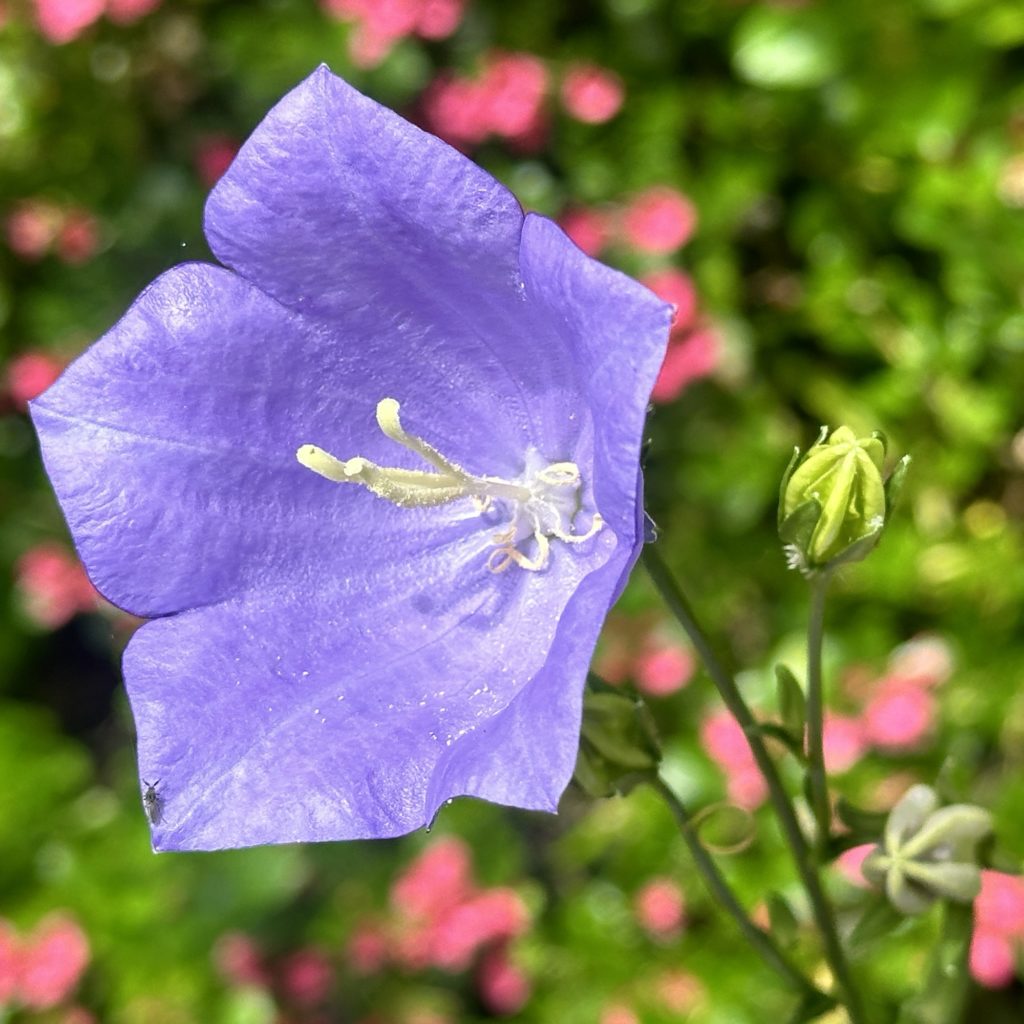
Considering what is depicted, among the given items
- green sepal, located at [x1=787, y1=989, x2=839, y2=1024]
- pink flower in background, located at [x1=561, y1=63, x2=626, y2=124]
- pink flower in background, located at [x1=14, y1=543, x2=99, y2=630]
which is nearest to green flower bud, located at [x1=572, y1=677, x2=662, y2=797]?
green sepal, located at [x1=787, y1=989, x2=839, y2=1024]

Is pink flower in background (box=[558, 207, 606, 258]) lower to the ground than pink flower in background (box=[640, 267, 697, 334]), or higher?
higher

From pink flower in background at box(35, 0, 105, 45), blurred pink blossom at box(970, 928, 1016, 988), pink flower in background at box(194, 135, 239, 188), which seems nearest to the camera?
blurred pink blossom at box(970, 928, 1016, 988)

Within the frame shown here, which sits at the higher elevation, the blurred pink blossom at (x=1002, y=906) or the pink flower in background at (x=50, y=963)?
the blurred pink blossom at (x=1002, y=906)

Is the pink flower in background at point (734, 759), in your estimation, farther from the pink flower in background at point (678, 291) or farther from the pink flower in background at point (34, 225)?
the pink flower in background at point (34, 225)

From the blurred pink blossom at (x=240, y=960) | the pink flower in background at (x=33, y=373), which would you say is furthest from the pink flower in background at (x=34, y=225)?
the blurred pink blossom at (x=240, y=960)

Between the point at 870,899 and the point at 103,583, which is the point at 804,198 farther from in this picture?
the point at 103,583

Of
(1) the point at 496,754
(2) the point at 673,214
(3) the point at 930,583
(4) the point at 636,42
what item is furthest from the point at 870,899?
(4) the point at 636,42

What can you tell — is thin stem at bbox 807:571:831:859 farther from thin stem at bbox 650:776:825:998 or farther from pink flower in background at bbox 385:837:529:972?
pink flower in background at bbox 385:837:529:972
